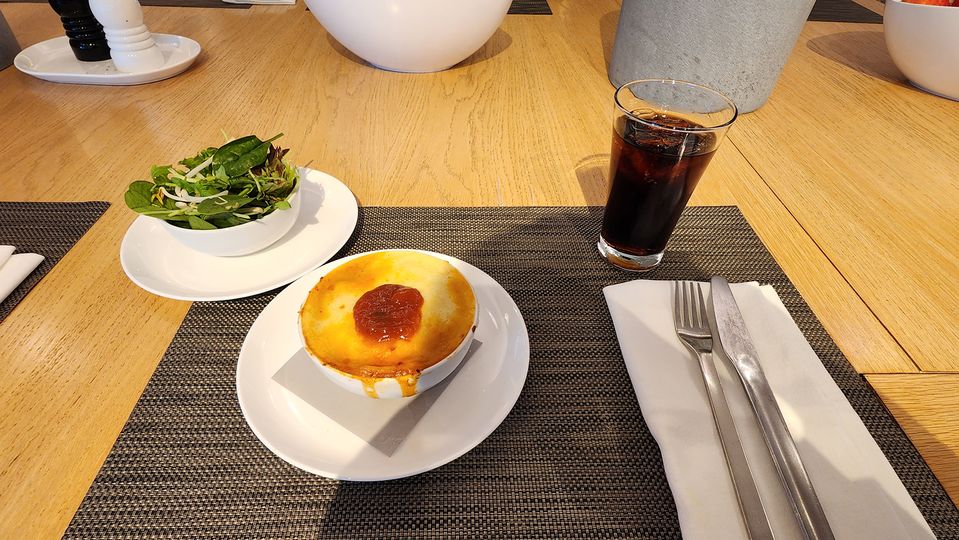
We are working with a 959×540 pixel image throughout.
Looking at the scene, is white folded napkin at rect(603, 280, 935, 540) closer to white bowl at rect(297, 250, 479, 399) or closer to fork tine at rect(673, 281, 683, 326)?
fork tine at rect(673, 281, 683, 326)

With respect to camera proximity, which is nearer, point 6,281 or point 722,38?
point 6,281

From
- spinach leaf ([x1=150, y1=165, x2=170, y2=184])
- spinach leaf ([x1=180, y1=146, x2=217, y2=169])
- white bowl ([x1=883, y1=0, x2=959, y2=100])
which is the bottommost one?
spinach leaf ([x1=150, y1=165, x2=170, y2=184])

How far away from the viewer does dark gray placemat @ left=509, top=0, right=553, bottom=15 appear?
1.94 m

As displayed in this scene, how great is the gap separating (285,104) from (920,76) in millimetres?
1758

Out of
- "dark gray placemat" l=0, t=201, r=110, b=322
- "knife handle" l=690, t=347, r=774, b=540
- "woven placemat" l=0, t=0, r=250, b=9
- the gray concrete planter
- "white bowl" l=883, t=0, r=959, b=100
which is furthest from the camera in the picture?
"woven placemat" l=0, t=0, r=250, b=9

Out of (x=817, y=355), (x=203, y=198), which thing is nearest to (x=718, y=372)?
(x=817, y=355)

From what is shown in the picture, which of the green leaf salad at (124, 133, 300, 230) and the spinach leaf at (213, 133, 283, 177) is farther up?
the spinach leaf at (213, 133, 283, 177)

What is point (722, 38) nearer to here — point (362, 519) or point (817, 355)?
point (817, 355)

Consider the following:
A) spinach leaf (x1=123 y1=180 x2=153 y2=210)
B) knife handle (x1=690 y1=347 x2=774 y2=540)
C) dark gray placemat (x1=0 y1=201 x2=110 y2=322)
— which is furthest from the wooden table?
knife handle (x1=690 y1=347 x2=774 y2=540)

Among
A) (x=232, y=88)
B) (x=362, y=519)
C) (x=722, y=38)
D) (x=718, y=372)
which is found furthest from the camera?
(x=232, y=88)

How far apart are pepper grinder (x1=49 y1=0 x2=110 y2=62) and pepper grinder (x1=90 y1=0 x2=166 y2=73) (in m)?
0.11

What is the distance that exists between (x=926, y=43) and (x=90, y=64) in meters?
2.30

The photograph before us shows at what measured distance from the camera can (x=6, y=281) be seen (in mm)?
720

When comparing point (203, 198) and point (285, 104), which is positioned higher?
point (203, 198)
